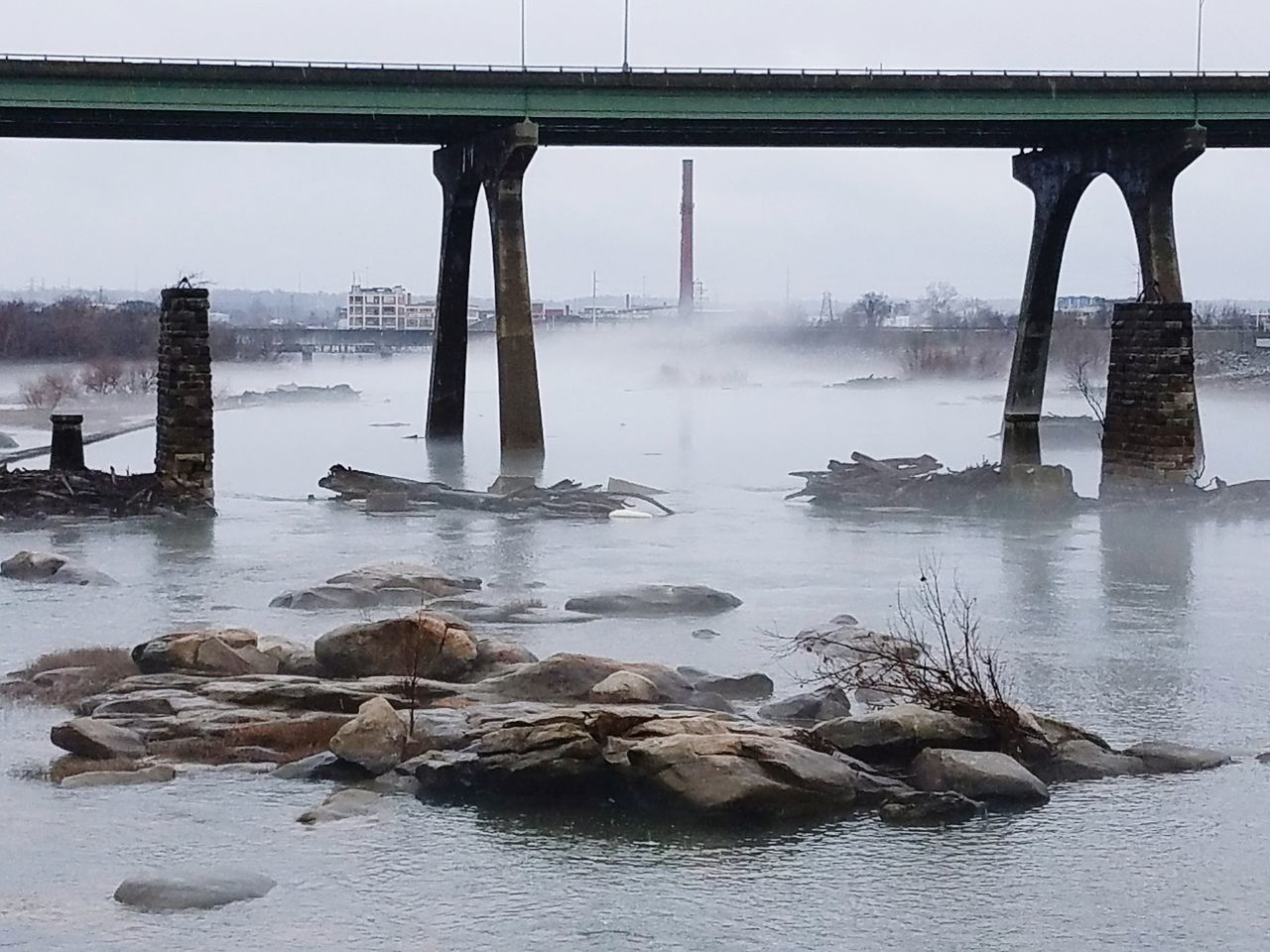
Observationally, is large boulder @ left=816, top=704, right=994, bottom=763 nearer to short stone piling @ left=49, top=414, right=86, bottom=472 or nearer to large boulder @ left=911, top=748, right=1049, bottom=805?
large boulder @ left=911, top=748, right=1049, bottom=805

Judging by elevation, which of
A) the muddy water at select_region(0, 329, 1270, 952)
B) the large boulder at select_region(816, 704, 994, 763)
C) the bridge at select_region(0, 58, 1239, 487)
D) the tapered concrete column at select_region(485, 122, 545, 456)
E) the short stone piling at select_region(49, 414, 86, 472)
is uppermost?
the bridge at select_region(0, 58, 1239, 487)

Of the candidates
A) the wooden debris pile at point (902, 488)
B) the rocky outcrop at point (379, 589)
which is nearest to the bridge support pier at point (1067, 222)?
the wooden debris pile at point (902, 488)


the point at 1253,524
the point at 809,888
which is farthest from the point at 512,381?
the point at 809,888

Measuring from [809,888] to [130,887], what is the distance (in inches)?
167

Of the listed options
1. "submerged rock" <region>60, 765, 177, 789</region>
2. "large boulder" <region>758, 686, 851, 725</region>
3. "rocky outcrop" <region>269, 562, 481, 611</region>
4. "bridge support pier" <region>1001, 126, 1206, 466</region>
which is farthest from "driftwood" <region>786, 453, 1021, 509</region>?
"submerged rock" <region>60, 765, 177, 789</region>

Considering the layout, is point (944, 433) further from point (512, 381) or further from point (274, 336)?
point (274, 336)

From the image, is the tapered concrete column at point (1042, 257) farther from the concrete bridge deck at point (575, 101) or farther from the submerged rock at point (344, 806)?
the submerged rock at point (344, 806)

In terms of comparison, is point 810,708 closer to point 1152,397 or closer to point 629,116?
point 1152,397

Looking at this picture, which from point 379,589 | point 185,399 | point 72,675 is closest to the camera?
point 72,675

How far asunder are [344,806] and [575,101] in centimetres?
2906

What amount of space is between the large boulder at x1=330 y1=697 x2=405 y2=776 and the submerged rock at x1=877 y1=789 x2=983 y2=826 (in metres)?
3.73

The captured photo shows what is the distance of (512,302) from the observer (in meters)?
42.7

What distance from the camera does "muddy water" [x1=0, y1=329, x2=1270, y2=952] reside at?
11.5 metres

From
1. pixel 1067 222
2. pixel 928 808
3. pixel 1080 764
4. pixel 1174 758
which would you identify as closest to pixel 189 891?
pixel 928 808
